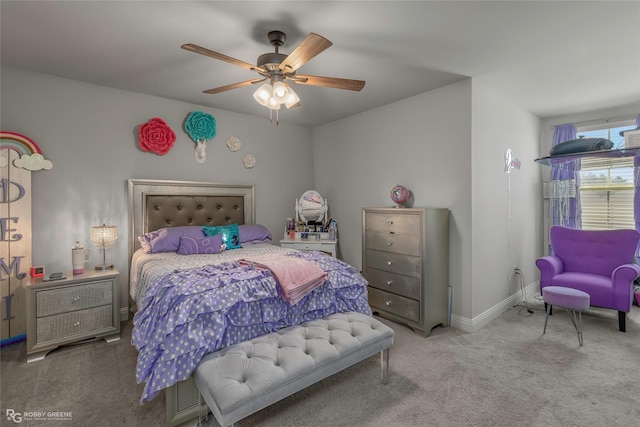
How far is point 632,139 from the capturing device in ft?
8.36

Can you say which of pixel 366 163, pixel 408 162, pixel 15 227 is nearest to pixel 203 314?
pixel 15 227

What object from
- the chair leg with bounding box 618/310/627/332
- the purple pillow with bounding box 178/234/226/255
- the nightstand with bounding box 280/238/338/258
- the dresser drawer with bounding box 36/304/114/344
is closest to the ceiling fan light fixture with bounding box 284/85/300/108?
the purple pillow with bounding box 178/234/226/255

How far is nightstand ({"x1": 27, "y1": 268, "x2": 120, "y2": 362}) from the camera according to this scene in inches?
97.4

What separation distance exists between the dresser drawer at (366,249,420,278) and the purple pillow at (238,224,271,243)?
130cm

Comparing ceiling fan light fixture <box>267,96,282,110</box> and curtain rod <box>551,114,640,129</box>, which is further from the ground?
curtain rod <box>551,114,640,129</box>

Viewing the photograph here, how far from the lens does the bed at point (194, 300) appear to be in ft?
5.59

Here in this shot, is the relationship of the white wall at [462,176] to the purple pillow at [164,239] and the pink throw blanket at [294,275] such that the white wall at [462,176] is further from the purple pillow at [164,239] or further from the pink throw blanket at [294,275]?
the purple pillow at [164,239]

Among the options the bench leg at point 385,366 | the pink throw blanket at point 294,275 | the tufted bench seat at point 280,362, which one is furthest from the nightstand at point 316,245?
the bench leg at point 385,366

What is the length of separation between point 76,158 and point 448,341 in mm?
4144

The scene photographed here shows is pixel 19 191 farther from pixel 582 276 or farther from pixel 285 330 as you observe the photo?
pixel 582 276

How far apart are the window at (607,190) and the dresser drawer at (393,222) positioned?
2.95 meters

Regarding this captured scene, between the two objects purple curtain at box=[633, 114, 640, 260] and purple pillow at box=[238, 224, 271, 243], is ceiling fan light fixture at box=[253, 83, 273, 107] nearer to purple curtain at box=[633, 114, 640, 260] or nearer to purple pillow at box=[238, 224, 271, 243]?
purple pillow at box=[238, 224, 271, 243]

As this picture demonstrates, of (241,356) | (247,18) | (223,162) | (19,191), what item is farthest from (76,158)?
(241,356)

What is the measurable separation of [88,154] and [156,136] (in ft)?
Answer: 2.22
